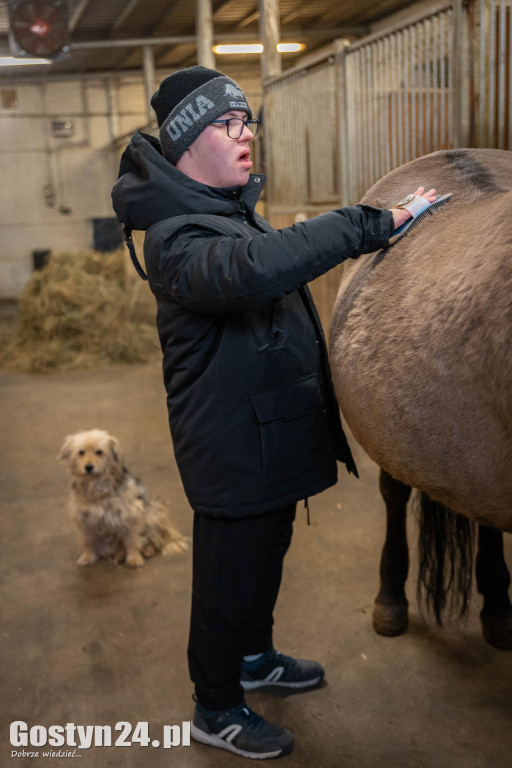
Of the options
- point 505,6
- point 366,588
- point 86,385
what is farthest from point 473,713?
point 86,385

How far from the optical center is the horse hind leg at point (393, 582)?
229cm

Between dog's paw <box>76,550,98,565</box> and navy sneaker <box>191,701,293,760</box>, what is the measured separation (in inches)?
48.9

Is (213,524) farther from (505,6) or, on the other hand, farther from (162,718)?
(505,6)

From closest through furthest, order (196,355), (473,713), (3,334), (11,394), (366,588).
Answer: (196,355) → (473,713) → (366,588) → (11,394) → (3,334)

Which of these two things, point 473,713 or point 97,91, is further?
point 97,91

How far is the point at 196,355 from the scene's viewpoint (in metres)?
1.60

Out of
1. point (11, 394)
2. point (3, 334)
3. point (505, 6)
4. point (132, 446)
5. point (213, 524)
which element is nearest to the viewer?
point (213, 524)

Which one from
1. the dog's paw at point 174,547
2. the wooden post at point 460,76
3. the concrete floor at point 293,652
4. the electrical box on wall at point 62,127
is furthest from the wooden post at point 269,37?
the electrical box on wall at point 62,127

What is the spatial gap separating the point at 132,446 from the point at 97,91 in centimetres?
903

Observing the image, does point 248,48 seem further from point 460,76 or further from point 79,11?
point 460,76

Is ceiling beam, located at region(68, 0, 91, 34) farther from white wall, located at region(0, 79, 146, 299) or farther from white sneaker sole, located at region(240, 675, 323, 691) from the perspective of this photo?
white sneaker sole, located at region(240, 675, 323, 691)

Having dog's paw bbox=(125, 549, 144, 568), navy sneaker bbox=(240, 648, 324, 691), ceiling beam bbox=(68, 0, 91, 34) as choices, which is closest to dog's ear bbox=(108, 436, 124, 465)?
dog's paw bbox=(125, 549, 144, 568)

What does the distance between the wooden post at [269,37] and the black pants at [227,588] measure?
446cm

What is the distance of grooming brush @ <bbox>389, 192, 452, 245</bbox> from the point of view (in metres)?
1.50
